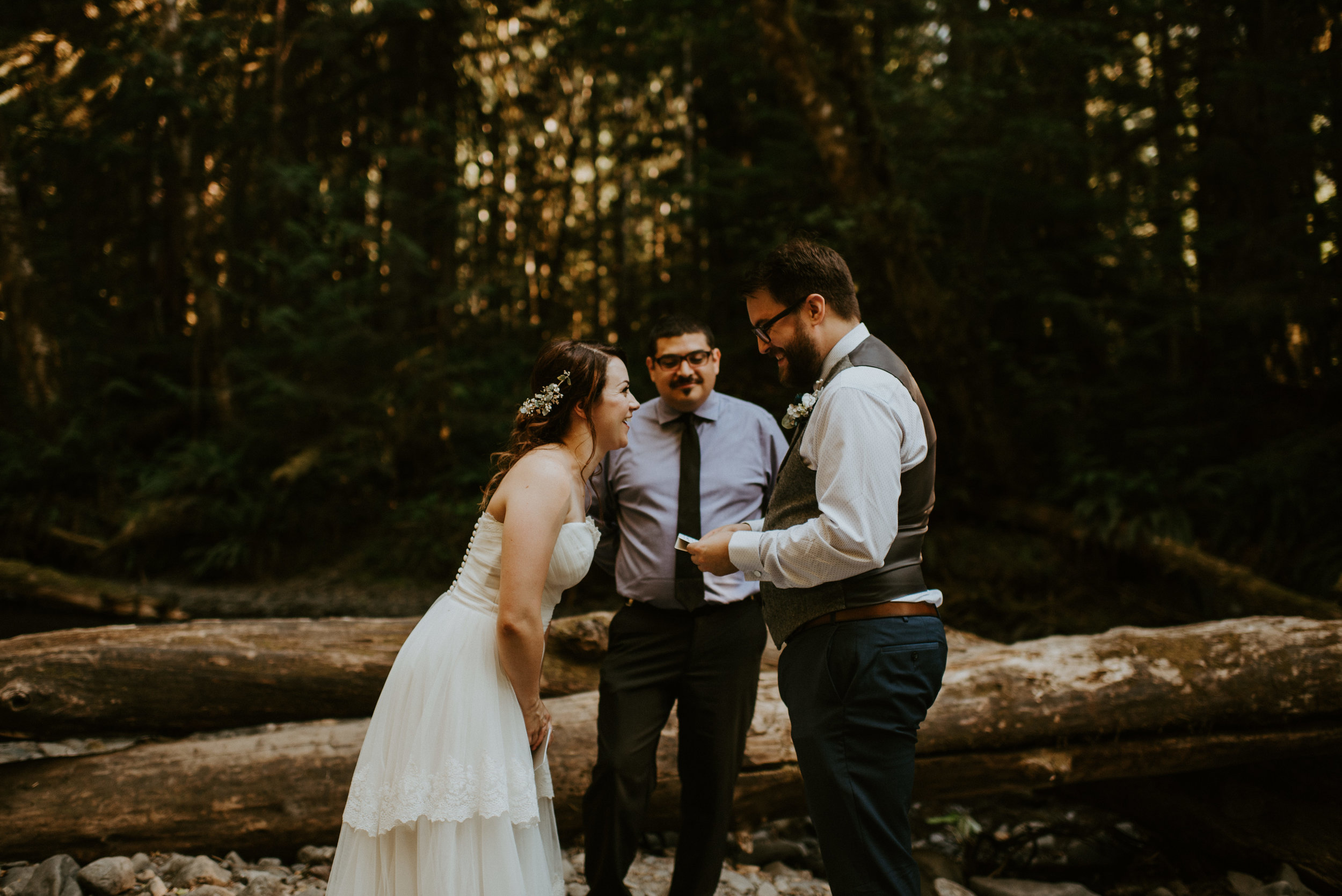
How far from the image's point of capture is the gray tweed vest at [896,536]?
7.80 feet

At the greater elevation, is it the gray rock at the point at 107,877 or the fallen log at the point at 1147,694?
the fallen log at the point at 1147,694

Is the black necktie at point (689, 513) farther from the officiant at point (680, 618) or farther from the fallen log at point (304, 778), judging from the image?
the fallen log at point (304, 778)

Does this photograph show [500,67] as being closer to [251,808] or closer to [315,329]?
[315,329]

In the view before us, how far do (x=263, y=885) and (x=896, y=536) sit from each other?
3.11 meters

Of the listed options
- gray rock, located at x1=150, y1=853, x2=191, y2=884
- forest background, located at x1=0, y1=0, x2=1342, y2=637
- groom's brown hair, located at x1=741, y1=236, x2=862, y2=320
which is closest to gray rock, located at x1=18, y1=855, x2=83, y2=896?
gray rock, located at x1=150, y1=853, x2=191, y2=884

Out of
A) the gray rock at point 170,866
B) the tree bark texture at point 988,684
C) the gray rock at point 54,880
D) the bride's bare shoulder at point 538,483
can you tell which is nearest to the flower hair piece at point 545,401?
the bride's bare shoulder at point 538,483

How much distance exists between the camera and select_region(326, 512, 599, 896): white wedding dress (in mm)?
2348

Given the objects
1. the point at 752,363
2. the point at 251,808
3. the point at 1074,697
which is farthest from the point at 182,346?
the point at 1074,697

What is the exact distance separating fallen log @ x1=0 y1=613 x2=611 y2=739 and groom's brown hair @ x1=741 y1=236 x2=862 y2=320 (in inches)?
101

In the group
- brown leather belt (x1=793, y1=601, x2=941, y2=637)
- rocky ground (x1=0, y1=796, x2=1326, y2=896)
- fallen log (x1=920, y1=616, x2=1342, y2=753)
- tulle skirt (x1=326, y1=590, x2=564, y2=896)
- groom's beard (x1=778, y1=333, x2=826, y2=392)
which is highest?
groom's beard (x1=778, y1=333, x2=826, y2=392)

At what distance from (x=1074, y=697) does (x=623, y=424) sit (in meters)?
2.78

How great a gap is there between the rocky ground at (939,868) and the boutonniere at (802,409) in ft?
8.13

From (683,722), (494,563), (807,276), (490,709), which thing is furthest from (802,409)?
(683,722)

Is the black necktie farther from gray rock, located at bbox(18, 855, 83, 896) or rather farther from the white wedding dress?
gray rock, located at bbox(18, 855, 83, 896)
